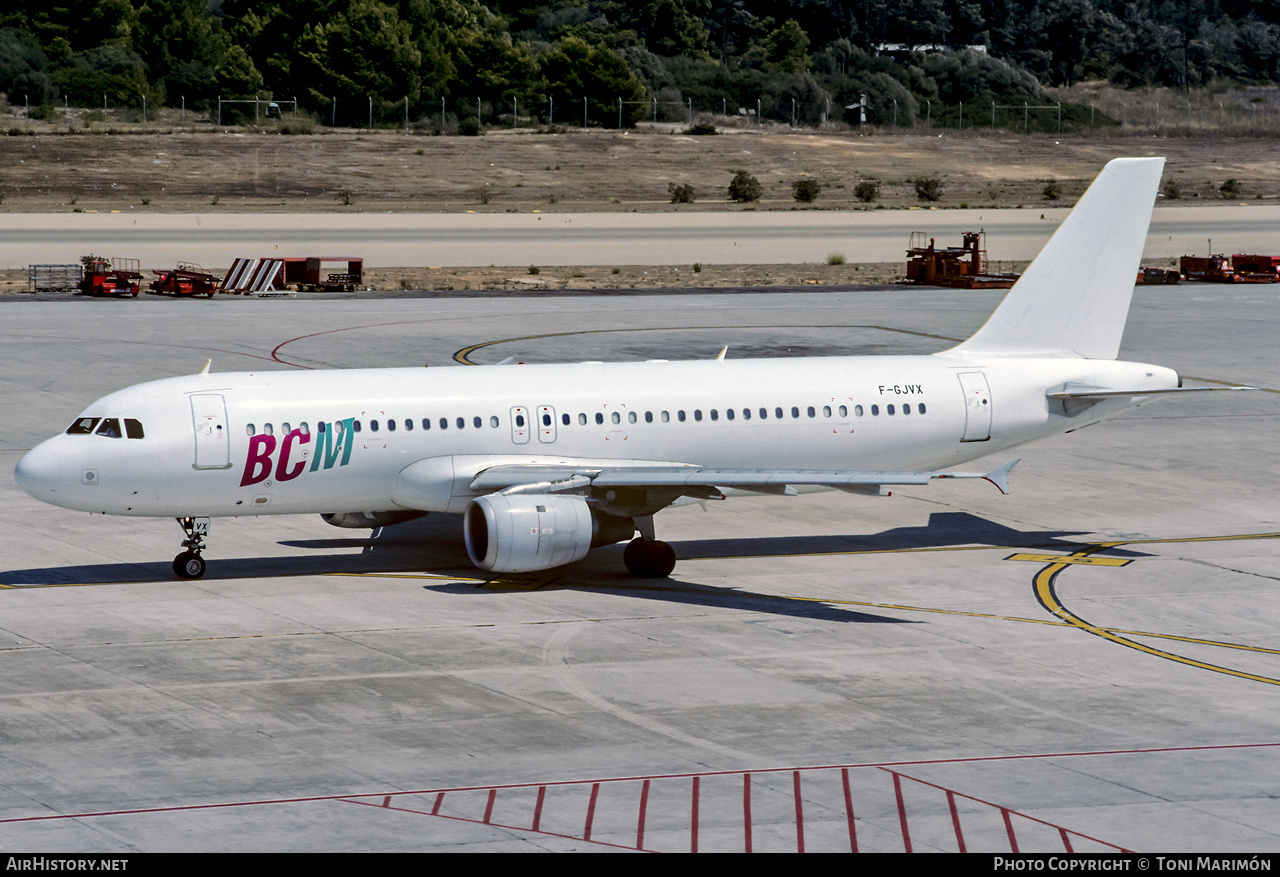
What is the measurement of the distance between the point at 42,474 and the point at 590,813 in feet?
55.6

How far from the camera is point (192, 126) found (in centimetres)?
16400

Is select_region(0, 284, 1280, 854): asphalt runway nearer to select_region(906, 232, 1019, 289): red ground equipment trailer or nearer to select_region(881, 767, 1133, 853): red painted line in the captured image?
select_region(881, 767, 1133, 853): red painted line

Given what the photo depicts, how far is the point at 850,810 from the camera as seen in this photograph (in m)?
22.8

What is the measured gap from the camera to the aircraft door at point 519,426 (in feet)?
122

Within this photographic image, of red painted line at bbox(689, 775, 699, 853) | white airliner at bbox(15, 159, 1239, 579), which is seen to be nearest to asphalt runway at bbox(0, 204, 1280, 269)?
white airliner at bbox(15, 159, 1239, 579)

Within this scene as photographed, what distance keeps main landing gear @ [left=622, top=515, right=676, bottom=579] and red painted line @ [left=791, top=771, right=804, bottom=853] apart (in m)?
12.7

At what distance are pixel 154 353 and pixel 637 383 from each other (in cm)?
3542

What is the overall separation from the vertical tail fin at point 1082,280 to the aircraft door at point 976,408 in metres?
1.52

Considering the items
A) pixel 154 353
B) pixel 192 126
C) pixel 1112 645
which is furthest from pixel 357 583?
pixel 192 126

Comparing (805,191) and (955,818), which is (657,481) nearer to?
(955,818)

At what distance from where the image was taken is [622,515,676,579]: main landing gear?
121 ft

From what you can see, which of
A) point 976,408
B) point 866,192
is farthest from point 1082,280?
point 866,192

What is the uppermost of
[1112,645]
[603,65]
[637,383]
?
[603,65]

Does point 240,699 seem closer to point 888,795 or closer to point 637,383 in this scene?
point 888,795
